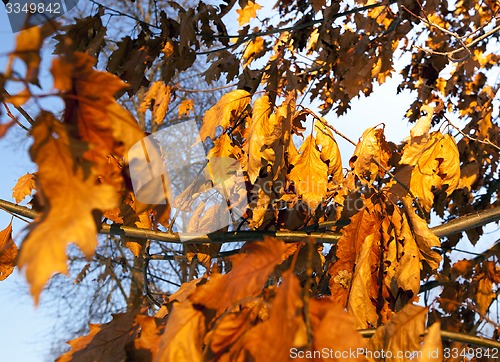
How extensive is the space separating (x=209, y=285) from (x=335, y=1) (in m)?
2.43

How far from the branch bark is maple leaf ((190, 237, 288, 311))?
618mm

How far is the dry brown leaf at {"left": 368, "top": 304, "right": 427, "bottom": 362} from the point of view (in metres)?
0.82

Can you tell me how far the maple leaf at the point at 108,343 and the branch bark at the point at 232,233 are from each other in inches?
14.9

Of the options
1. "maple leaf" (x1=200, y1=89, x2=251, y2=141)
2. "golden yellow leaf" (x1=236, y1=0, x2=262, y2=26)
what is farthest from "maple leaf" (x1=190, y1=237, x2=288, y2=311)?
"golden yellow leaf" (x1=236, y1=0, x2=262, y2=26)

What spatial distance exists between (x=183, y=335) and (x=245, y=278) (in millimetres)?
120

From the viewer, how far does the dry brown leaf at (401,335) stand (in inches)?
32.5

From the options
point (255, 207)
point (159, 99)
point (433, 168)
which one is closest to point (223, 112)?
point (255, 207)

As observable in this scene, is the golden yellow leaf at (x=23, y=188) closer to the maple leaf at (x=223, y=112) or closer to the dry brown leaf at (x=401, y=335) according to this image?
the maple leaf at (x=223, y=112)

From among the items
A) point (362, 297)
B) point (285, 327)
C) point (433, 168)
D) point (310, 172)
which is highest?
point (433, 168)

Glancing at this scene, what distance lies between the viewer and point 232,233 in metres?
1.43

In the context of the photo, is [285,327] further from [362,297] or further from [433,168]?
[433,168]

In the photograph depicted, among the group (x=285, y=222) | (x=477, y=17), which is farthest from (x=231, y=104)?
(x=477, y=17)

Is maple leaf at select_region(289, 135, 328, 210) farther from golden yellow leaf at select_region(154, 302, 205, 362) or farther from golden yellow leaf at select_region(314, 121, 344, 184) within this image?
golden yellow leaf at select_region(154, 302, 205, 362)

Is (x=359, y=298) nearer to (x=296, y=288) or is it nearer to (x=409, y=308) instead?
(x=409, y=308)
